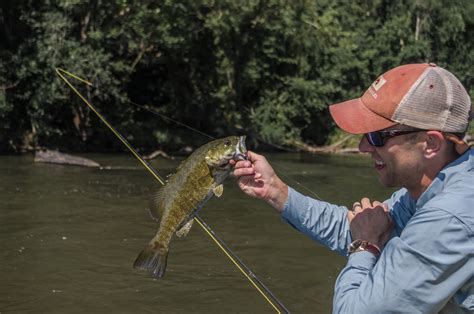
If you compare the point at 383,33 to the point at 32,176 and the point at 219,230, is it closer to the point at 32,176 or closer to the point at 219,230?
the point at 32,176

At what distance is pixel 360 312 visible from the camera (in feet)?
6.95

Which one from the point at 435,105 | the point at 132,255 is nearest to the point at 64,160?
the point at 132,255

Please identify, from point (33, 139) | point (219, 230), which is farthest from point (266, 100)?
point (219, 230)

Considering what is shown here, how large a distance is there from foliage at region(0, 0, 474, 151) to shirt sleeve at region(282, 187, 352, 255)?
1668cm

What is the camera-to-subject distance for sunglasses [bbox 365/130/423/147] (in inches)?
89.6

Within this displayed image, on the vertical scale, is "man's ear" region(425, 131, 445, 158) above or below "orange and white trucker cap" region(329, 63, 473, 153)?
below

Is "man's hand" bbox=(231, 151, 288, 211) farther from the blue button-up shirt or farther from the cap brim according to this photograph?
the blue button-up shirt

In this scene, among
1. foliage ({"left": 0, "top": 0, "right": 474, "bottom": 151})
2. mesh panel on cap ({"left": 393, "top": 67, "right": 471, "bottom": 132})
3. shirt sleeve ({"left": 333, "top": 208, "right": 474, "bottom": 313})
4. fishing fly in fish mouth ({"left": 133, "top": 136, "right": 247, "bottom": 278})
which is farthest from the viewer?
foliage ({"left": 0, "top": 0, "right": 474, "bottom": 151})

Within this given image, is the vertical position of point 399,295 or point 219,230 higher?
point 399,295

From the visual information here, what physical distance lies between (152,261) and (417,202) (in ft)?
5.48

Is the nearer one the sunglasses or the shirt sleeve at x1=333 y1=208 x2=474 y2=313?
the shirt sleeve at x1=333 y1=208 x2=474 y2=313

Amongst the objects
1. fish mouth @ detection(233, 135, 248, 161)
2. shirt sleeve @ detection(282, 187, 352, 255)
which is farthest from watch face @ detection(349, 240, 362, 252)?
fish mouth @ detection(233, 135, 248, 161)

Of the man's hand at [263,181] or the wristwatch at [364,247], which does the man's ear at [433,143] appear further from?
the man's hand at [263,181]

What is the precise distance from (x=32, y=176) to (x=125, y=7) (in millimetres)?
7426
